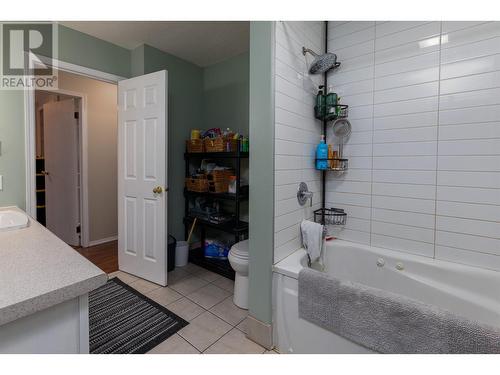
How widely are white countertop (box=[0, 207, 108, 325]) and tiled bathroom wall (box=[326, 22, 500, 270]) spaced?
1.78m

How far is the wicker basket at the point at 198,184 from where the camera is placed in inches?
106

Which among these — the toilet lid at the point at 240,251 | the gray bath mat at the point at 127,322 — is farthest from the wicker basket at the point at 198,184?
the gray bath mat at the point at 127,322

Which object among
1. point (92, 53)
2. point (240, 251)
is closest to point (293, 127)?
point (240, 251)

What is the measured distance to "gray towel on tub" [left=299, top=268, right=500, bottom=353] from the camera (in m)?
0.96

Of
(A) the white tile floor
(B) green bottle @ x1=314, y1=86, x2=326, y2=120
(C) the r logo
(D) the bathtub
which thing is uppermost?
(C) the r logo

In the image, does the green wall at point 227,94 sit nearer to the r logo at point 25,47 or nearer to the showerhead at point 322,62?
the showerhead at point 322,62

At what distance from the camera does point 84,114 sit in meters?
3.28

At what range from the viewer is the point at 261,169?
1.57 metres

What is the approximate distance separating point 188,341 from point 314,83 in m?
2.05

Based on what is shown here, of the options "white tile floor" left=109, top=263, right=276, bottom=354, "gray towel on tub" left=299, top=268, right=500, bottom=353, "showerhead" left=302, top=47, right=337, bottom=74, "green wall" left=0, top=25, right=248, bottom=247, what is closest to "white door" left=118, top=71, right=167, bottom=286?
"white tile floor" left=109, top=263, right=276, bottom=354

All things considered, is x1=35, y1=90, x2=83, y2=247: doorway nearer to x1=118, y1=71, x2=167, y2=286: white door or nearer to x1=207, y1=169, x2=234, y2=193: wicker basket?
x1=118, y1=71, x2=167, y2=286: white door
